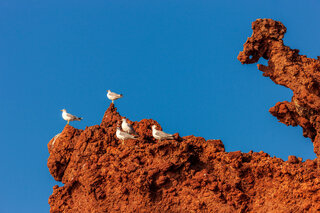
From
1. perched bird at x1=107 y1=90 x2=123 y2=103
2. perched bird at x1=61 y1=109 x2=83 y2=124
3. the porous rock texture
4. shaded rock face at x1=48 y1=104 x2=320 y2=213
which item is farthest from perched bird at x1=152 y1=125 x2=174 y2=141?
perched bird at x1=61 y1=109 x2=83 y2=124

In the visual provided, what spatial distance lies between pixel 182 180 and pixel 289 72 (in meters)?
8.07

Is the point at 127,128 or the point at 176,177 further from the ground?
the point at 127,128

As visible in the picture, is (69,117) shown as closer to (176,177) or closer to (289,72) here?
(176,177)

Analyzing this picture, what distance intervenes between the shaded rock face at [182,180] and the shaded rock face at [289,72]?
376cm

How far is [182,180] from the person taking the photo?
19516 millimetres

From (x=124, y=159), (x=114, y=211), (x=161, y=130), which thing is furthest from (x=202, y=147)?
(x=114, y=211)

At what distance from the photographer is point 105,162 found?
20.3 meters

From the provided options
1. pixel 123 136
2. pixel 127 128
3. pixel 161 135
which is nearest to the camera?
pixel 161 135

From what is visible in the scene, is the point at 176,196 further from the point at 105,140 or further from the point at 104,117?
the point at 104,117

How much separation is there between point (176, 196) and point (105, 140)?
14.5 ft

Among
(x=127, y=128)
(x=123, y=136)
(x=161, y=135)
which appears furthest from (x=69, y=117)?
(x=161, y=135)

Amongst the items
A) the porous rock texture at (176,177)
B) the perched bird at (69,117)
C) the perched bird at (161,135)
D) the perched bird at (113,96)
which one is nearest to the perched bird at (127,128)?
the porous rock texture at (176,177)

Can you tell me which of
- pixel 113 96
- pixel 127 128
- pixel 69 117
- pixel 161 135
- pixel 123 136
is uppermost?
pixel 113 96

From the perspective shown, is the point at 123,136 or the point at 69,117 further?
the point at 69,117
